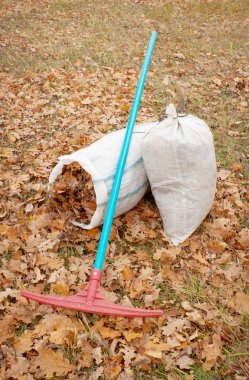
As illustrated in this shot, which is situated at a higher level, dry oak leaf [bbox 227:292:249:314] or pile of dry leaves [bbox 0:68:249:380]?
dry oak leaf [bbox 227:292:249:314]

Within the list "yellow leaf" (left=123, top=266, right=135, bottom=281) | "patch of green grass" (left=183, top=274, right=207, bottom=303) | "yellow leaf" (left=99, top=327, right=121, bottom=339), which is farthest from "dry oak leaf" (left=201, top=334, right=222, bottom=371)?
"yellow leaf" (left=123, top=266, right=135, bottom=281)

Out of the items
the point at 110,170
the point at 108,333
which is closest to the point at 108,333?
the point at 108,333

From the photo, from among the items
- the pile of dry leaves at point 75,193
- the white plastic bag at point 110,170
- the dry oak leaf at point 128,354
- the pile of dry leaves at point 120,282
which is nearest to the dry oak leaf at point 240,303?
the pile of dry leaves at point 120,282

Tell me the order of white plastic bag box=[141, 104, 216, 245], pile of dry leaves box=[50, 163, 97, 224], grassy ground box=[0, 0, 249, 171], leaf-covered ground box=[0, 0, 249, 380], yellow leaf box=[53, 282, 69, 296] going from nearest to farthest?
leaf-covered ground box=[0, 0, 249, 380] → yellow leaf box=[53, 282, 69, 296] → white plastic bag box=[141, 104, 216, 245] → pile of dry leaves box=[50, 163, 97, 224] → grassy ground box=[0, 0, 249, 171]

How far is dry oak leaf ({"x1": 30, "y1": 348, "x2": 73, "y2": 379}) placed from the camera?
5.90ft

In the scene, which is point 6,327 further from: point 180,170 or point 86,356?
point 180,170

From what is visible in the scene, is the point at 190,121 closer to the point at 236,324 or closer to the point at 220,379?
the point at 236,324

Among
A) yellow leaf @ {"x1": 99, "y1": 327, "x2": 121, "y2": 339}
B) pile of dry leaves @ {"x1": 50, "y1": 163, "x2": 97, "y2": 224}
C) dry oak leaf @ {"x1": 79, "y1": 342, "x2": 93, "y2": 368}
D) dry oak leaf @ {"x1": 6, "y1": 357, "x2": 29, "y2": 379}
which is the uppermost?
pile of dry leaves @ {"x1": 50, "y1": 163, "x2": 97, "y2": 224}

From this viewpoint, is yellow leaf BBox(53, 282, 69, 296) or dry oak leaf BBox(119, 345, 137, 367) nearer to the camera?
dry oak leaf BBox(119, 345, 137, 367)

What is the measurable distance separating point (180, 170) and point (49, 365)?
1.43 meters

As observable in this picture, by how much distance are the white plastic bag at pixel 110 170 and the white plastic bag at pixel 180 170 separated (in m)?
0.11

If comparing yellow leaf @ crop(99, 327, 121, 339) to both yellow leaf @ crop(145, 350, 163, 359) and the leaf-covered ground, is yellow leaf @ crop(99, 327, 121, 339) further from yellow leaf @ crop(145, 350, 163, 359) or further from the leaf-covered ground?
yellow leaf @ crop(145, 350, 163, 359)

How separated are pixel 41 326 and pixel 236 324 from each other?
1115 millimetres

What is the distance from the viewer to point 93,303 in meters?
2.00
